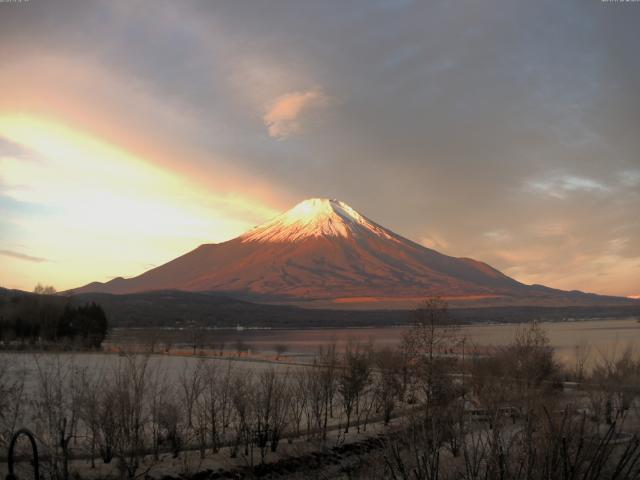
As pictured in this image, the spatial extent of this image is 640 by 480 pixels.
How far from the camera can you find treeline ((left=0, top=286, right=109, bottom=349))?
49.1m

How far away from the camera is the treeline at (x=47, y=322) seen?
4912cm

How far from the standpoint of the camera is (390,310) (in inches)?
6166

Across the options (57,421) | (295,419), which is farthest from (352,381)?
(57,421)

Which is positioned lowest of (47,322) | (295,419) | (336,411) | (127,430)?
(336,411)

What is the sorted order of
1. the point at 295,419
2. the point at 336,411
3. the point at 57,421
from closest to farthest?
the point at 57,421, the point at 295,419, the point at 336,411

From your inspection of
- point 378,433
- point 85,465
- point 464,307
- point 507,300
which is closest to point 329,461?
point 378,433

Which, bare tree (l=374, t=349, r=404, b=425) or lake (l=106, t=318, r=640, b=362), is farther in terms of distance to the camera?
lake (l=106, t=318, r=640, b=362)

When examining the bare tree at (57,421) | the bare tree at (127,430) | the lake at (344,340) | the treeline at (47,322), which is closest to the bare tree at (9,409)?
the bare tree at (57,421)

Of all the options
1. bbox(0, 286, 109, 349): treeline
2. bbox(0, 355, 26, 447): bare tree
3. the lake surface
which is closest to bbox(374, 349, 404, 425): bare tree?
the lake surface

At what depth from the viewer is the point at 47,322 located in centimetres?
5644

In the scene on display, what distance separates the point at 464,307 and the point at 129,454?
526 feet

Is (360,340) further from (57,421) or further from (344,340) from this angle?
(57,421)

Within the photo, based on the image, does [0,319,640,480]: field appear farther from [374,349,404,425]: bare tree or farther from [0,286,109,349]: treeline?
[0,286,109,349]: treeline

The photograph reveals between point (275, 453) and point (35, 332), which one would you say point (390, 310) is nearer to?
point (35, 332)
